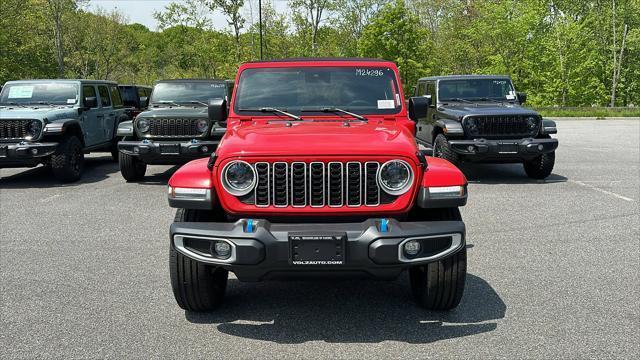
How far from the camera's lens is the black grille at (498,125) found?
1036cm

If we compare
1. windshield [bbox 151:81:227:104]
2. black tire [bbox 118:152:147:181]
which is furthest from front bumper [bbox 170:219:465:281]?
windshield [bbox 151:81:227:104]

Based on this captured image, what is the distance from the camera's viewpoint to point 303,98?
4953mm

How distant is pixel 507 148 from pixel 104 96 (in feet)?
27.6

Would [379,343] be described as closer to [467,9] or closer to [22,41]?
[22,41]

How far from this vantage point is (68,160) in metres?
10.7

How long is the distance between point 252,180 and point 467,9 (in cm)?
5837

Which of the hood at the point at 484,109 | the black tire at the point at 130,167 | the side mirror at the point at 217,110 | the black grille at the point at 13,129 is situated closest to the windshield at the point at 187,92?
the black tire at the point at 130,167

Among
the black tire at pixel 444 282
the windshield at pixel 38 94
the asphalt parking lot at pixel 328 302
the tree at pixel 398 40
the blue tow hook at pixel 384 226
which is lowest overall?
the asphalt parking lot at pixel 328 302

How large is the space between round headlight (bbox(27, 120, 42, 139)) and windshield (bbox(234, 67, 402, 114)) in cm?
668

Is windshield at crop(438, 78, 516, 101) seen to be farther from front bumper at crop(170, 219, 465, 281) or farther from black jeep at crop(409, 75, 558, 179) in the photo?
front bumper at crop(170, 219, 465, 281)

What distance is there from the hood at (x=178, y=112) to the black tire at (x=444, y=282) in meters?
7.06

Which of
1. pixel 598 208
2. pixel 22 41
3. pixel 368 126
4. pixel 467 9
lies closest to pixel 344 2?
pixel 467 9

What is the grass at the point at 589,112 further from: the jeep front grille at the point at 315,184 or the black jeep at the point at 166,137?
the jeep front grille at the point at 315,184

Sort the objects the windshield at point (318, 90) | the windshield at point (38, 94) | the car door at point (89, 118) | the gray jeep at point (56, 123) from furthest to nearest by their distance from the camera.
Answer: the car door at point (89, 118) < the windshield at point (38, 94) < the gray jeep at point (56, 123) < the windshield at point (318, 90)
